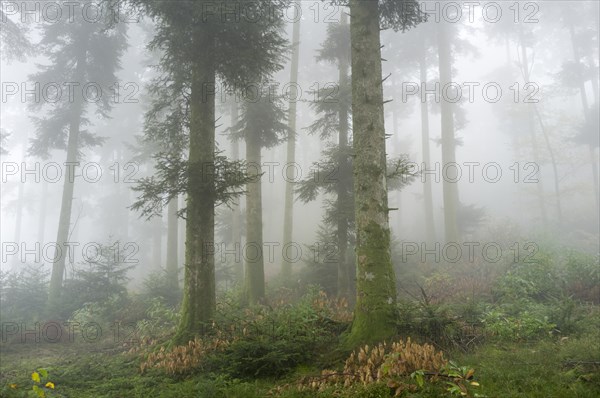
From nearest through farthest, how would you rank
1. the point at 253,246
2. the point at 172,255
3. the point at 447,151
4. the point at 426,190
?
the point at 253,246 → the point at 172,255 → the point at 447,151 → the point at 426,190

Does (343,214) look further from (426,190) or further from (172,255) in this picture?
(426,190)

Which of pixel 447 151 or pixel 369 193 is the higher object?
pixel 447 151

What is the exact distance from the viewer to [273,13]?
9.70 m

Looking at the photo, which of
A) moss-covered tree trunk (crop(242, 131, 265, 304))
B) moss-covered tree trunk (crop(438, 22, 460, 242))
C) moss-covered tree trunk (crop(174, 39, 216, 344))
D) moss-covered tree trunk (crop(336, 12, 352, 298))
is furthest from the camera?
moss-covered tree trunk (crop(438, 22, 460, 242))

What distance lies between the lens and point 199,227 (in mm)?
8594

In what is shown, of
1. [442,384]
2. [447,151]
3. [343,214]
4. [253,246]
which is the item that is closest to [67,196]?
[253,246]

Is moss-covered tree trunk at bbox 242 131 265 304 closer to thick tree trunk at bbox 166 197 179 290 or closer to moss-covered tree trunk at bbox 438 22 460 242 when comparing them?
thick tree trunk at bbox 166 197 179 290

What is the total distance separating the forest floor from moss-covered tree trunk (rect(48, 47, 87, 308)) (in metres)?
9.14

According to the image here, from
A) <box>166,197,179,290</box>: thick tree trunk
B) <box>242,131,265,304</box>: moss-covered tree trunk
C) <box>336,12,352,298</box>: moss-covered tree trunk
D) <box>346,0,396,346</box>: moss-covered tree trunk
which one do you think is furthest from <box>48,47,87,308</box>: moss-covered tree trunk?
<box>346,0,396,346</box>: moss-covered tree trunk

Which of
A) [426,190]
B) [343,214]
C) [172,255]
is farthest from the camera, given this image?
[426,190]

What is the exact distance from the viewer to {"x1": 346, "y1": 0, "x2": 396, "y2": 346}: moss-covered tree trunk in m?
6.71

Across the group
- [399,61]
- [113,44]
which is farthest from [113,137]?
[399,61]

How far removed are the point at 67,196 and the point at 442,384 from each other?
18208 millimetres

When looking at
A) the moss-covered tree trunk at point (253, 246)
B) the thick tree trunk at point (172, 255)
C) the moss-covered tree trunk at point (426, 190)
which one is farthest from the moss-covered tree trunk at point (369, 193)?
the moss-covered tree trunk at point (426, 190)
